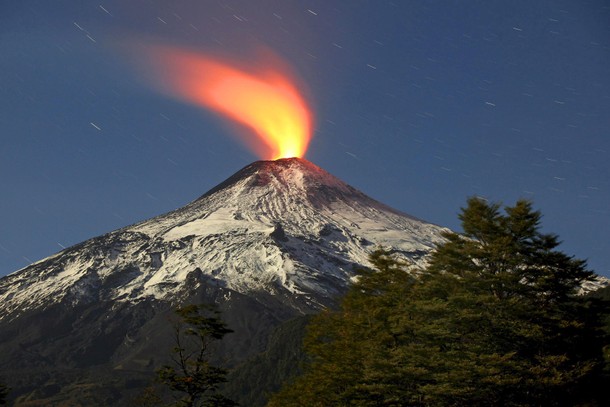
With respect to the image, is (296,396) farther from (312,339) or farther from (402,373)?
(402,373)

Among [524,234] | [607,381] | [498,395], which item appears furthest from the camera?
[524,234]

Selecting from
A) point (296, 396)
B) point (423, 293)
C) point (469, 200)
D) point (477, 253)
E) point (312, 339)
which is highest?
point (469, 200)

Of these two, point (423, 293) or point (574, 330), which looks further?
point (423, 293)

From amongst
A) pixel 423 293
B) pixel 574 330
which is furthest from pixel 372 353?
pixel 574 330

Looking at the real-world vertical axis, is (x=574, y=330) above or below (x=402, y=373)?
above

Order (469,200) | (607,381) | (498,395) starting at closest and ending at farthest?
(498,395), (607,381), (469,200)

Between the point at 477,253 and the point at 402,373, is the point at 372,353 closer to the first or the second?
the point at 402,373

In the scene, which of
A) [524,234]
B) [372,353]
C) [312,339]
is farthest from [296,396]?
[524,234]
